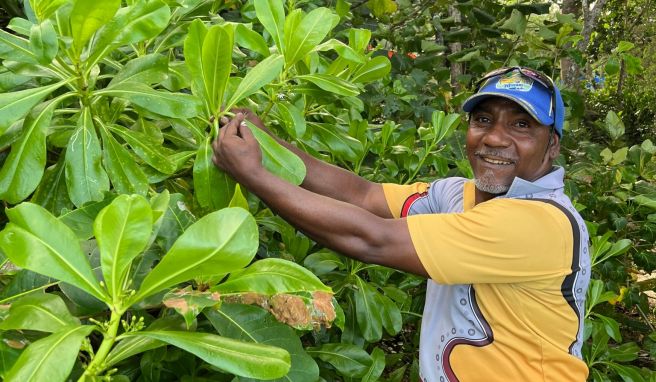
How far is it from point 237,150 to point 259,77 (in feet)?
0.52

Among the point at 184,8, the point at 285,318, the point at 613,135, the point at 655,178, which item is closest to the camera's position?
the point at 285,318

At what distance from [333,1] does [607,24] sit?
6.20 meters

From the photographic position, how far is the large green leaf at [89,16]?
105 cm

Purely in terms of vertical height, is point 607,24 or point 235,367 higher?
point 235,367

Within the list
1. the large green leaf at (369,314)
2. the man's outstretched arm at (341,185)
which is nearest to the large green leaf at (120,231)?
the man's outstretched arm at (341,185)

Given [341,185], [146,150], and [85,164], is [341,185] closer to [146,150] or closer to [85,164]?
[146,150]

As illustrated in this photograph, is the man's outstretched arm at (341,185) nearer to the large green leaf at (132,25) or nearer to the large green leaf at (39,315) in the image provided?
the large green leaf at (132,25)

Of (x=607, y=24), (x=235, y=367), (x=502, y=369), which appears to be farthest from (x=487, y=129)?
(x=607, y=24)

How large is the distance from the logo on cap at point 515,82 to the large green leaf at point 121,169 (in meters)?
1.14

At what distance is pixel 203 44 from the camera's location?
49.5 inches

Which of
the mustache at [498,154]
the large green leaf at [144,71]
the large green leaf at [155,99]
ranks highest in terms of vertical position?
the large green leaf at [144,71]

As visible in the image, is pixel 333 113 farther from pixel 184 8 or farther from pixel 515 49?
pixel 515 49

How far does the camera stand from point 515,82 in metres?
1.98

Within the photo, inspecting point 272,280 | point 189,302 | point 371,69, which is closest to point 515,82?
point 371,69
